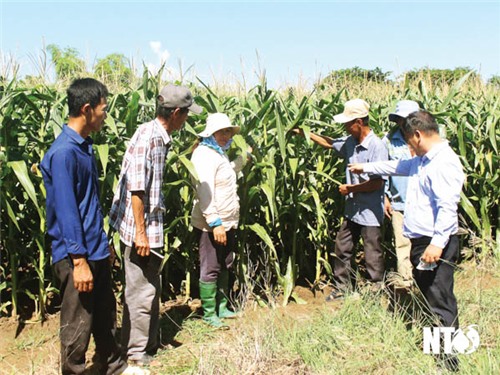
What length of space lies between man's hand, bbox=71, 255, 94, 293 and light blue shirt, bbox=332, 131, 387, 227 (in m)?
2.33

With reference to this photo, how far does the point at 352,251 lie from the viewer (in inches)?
170

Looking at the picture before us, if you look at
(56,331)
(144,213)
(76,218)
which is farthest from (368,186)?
(56,331)

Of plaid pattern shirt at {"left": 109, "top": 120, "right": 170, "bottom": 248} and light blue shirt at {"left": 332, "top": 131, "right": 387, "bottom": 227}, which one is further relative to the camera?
light blue shirt at {"left": 332, "top": 131, "right": 387, "bottom": 227}

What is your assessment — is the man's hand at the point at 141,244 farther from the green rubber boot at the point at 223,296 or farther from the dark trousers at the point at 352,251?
the dark trousers at the point at 352,251

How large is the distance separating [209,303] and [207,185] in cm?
90

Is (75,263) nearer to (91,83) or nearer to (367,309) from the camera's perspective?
(91,83)

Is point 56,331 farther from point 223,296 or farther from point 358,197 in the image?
point 358,197

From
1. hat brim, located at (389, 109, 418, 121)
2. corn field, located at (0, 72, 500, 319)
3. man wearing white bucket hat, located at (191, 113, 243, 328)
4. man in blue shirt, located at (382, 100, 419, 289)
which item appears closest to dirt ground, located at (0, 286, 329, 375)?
corn field, located at (0, 72, 500, 319)

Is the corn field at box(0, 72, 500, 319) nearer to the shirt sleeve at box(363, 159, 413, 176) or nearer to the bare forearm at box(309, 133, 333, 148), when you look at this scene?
the bare forearm at box(309, 133, 333, 148)

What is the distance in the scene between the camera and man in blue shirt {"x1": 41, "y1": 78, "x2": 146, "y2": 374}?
98.3 inches

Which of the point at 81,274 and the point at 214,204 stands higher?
the point at 214,204

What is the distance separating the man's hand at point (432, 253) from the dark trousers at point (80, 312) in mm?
1787

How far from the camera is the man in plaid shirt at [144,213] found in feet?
9.68

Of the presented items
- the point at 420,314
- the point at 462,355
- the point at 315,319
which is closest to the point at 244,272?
the point at 315,319
